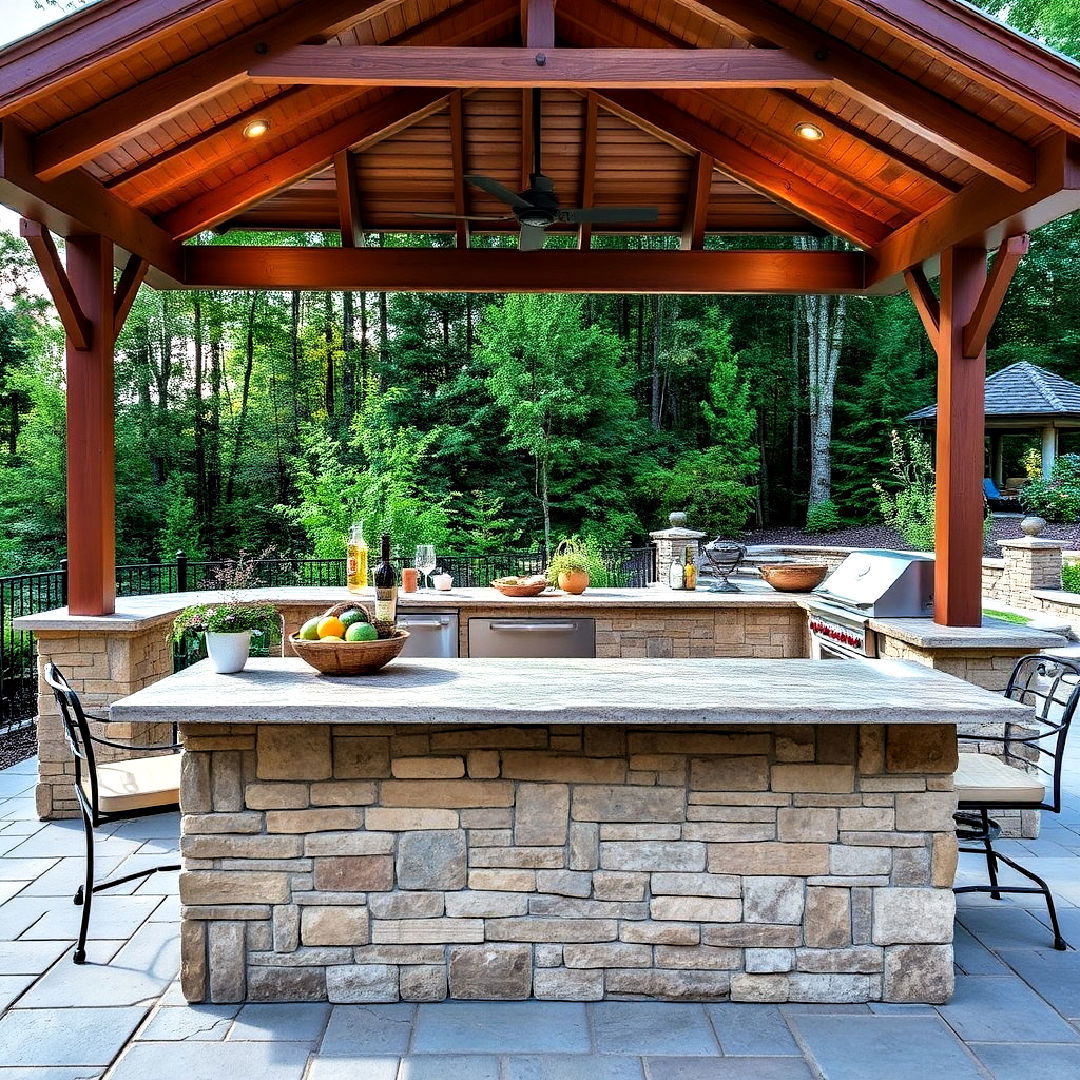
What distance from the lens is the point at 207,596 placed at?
5773mm

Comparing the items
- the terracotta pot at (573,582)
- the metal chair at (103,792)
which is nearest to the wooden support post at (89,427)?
the metal chair at (103,792)

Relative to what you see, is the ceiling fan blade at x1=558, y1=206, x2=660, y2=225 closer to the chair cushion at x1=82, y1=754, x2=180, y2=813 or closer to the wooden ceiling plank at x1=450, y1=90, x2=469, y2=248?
the wooden ceiling plank at x1=450, y1=90, x2=469, y2=248

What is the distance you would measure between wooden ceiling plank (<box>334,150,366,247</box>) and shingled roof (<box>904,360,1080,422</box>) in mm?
12119

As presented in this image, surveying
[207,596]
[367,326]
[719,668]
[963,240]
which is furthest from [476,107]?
[367,326]

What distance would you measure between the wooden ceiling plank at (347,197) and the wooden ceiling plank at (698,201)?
213 centimetres

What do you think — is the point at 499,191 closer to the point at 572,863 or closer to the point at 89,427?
the point at 89,427

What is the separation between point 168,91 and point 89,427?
5.68 feet

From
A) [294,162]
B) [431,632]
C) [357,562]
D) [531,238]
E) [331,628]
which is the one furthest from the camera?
[431,632]

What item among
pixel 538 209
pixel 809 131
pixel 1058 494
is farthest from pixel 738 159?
pixel 1058 494

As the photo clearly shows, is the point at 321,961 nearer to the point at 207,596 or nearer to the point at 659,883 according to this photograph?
the point at 659,883

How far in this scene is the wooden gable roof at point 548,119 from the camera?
11.3 ft

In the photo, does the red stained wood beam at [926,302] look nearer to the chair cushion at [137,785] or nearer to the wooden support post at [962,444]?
the wooden support post at [962,444]

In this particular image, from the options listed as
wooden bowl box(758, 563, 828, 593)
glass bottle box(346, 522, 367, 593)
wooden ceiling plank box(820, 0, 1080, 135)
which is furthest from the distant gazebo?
wooden ceiling plank box(820, 0, 1080, 135)

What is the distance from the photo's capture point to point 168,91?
Result: 12.4 feet
